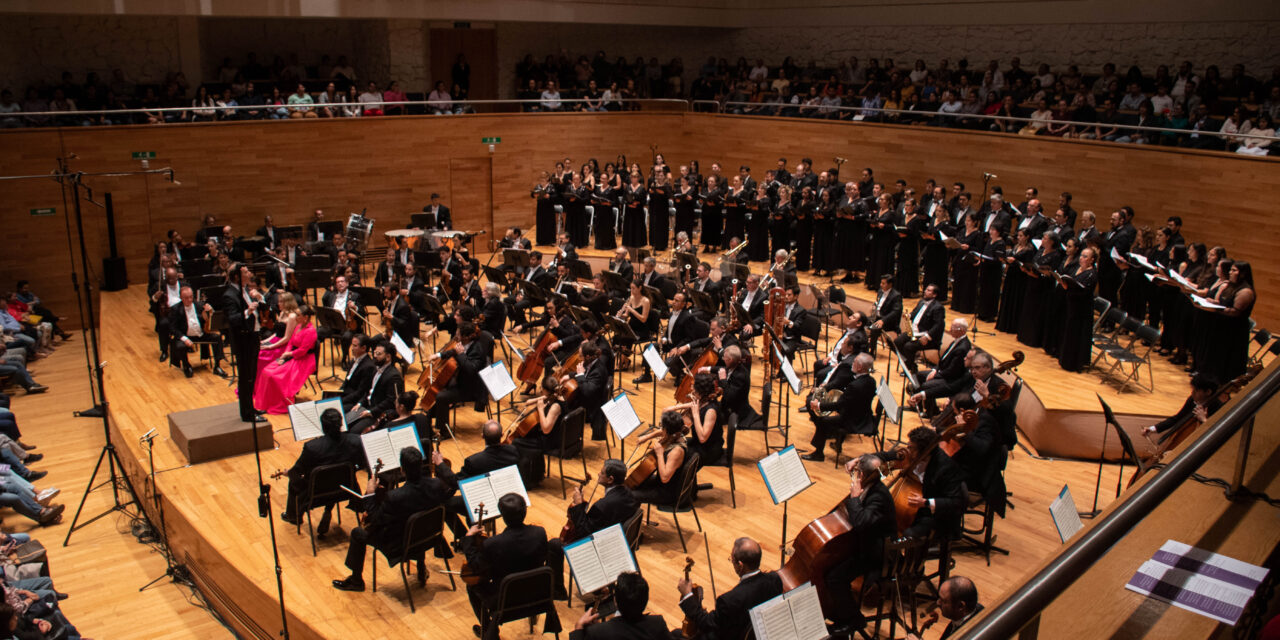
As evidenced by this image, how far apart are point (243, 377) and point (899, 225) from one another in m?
9.90

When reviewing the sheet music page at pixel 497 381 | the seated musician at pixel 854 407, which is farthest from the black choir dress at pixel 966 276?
the sheet music page at pixel 497 381

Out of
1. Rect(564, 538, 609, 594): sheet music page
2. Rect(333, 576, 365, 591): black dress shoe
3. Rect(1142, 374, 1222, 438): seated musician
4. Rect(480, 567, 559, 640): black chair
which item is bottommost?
Rect(333, 576, 365, 591): black dress shoe

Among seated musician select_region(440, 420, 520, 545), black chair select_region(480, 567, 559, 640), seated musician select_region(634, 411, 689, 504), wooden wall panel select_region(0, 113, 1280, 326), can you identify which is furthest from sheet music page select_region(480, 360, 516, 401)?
wooden wall panel select_region(0, 113, 1280, 326)

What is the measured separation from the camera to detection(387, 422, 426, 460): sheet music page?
8.05 m

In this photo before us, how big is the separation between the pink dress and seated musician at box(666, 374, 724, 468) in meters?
5.25

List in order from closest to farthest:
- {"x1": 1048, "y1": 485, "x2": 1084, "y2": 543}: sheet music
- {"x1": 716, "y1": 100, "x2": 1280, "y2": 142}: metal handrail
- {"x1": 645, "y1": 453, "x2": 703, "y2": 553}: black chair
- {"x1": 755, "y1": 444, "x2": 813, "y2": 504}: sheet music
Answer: {"x1": 1048, "y1": 485, "x2": 1084, "y2": 543}: sheet music < {"x1": 755, "y1": 444, "x2": 813, "y2": 504}: sheet music < {"x1": 645, "y1": 453, "x2": 703, "y2": 553}: black chair < {"x1": 716, "y1": 100, "x2": 1280, "y2": 142}: metal handrail

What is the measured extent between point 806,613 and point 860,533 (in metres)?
1.39

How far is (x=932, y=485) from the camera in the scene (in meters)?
7.25

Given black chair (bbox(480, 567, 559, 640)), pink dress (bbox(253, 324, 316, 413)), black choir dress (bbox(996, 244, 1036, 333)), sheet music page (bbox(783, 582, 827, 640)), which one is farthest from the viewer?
black choir dress (bbox(996, 244, 1036, 333))

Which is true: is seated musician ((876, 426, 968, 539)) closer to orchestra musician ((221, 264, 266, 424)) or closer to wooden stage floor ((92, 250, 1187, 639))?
wooden stage floor ((92, 250, 1187, 639))

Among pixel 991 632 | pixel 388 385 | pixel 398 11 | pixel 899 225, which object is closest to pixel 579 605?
pixel 388 385

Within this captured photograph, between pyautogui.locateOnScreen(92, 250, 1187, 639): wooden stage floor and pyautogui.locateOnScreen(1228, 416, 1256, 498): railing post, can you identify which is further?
pyautogui.locateOnScreen(92, 250, 1187, 639): wooden stage floor

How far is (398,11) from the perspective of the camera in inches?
799

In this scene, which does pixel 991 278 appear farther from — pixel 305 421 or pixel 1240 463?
pixel 1240 463
